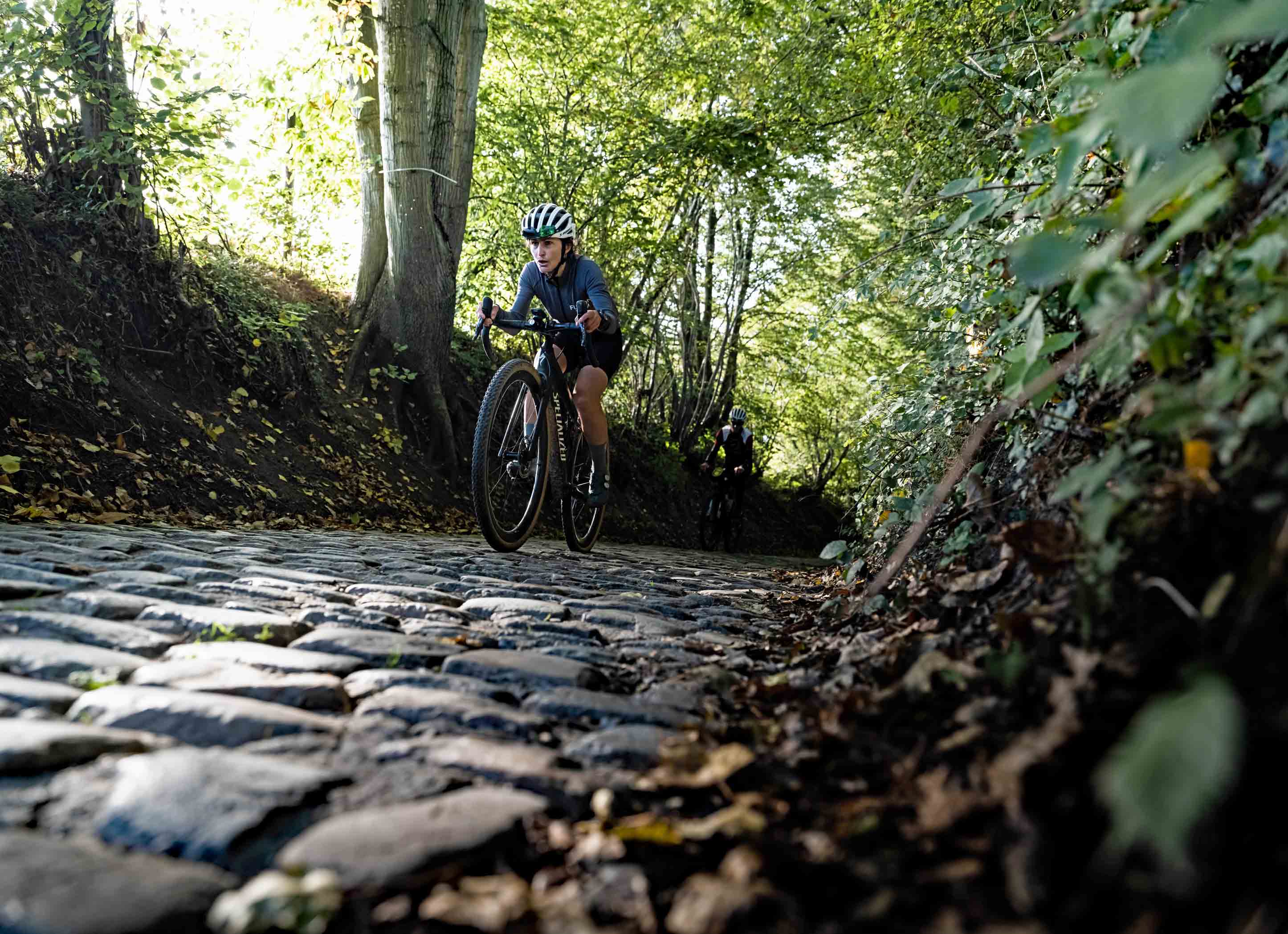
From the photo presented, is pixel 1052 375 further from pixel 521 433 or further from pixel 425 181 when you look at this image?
pixel 425 181

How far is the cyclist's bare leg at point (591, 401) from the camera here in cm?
721

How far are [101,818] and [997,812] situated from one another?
1295mm

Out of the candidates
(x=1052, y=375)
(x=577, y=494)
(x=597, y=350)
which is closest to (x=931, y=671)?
(x=1052, y=375)

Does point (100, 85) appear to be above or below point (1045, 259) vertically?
above

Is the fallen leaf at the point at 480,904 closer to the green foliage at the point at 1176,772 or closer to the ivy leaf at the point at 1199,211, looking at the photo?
the green foliage at the point at 1176,772

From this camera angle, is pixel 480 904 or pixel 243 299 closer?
pixel 480 904

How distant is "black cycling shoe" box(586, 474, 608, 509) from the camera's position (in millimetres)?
7625

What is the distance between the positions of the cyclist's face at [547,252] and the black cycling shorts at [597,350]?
1.70 ft

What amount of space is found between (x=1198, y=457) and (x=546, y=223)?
5.71 metres

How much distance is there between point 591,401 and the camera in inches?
287

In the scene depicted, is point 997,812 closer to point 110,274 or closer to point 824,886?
point 824,886

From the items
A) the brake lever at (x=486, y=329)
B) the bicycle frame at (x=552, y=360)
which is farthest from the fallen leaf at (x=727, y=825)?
the bicycle frame at (x=552, y=360)

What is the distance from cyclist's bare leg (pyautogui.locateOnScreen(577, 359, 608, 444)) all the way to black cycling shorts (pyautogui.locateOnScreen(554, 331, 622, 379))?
9 cm

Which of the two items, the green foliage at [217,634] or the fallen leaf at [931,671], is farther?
the green foliage at [217,634]
